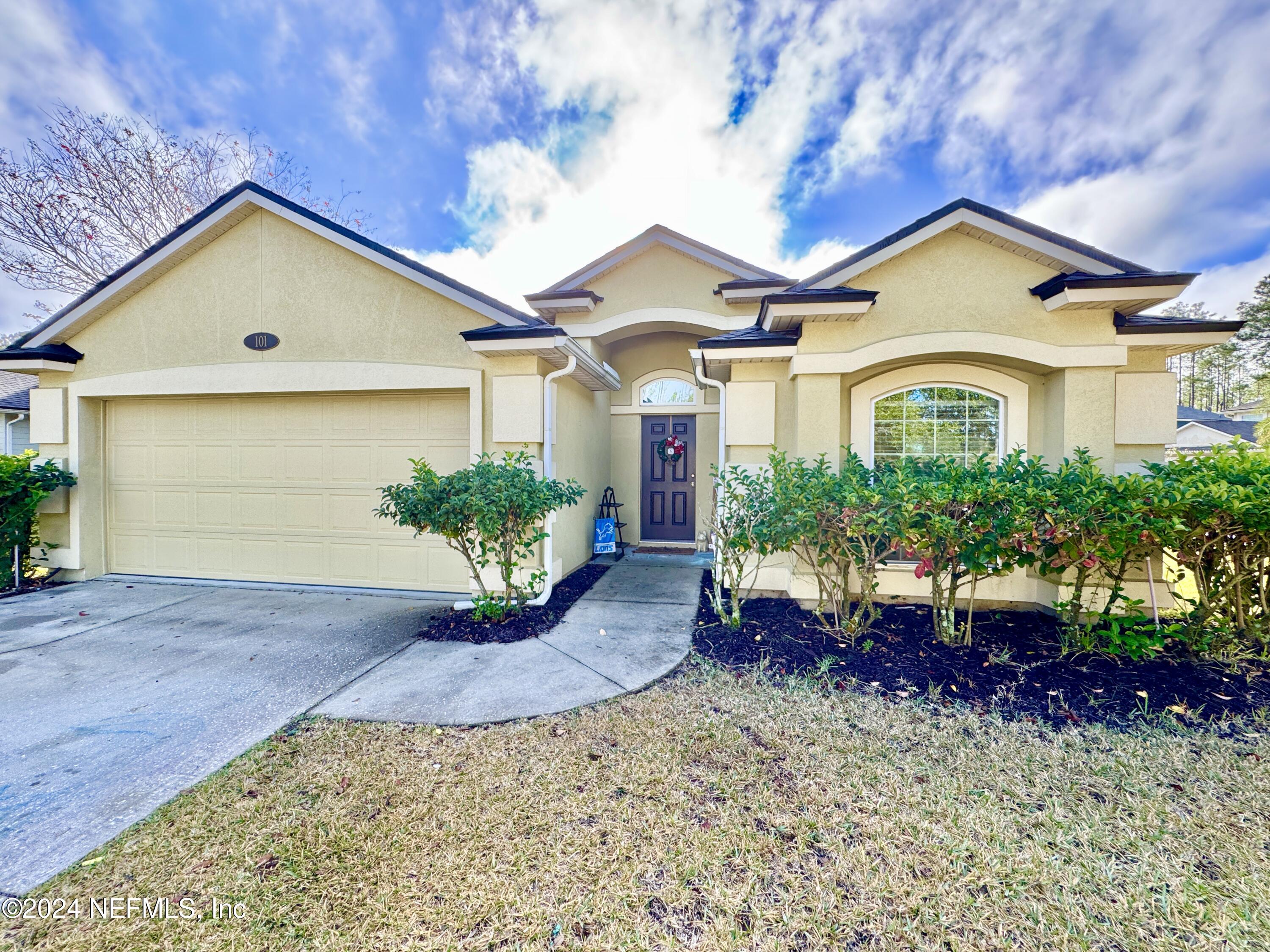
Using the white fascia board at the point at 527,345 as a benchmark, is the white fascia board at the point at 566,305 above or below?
above

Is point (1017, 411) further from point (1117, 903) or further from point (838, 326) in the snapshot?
point (1117, 903)

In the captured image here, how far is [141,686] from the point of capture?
360 centimetres

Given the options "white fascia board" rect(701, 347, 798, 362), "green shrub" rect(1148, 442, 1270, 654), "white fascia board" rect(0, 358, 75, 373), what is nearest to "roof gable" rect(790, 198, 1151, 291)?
"white fascia board" rect(701, 347, 798, 362)

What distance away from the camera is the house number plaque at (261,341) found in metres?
5.91

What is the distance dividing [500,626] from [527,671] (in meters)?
1.10

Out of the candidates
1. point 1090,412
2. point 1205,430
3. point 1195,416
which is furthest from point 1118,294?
point 1195,416

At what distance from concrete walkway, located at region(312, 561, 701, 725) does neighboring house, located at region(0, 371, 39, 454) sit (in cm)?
1547

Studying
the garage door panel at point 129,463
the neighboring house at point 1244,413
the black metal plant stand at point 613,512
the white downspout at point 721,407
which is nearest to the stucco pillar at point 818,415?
the white downspout at point 721,407

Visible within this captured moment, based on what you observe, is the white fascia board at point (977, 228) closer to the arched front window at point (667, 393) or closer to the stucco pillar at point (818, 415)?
the stucco pillar at point (818, 415)

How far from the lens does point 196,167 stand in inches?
487

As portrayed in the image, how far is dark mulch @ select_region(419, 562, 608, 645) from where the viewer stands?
4.58 metres

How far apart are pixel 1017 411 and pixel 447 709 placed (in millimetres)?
6080

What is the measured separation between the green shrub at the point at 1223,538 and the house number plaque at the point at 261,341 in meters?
8.67

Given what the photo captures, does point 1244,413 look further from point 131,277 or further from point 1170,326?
point 131,277
